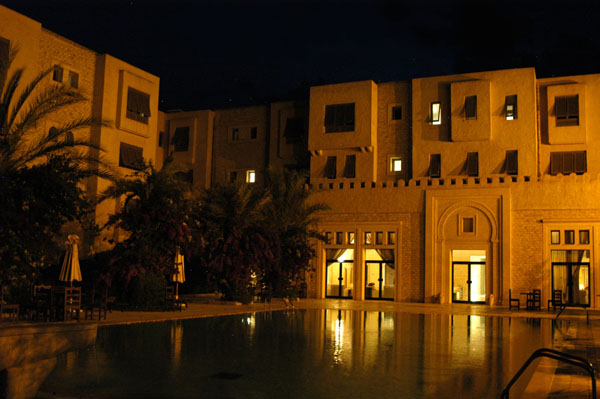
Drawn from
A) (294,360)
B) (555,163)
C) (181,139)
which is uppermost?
(181,139)

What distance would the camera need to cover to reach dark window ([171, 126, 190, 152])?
40.3 meters

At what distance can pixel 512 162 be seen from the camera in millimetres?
31719

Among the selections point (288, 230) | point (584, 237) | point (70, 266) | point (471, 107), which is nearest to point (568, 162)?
point (584, 237)

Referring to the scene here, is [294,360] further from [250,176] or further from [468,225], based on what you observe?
[250,176]

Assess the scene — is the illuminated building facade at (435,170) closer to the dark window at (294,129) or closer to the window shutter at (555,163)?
the window shutter at (555,163)

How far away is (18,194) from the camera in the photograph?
43.4 feet

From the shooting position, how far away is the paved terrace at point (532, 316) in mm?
9492

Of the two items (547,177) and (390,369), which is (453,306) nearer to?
(547,177)

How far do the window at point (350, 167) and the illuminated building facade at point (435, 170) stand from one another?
6 cm

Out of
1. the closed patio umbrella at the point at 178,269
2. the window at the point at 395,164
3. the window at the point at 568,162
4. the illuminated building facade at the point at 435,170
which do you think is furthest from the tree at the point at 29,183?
the window at the point at 568,162

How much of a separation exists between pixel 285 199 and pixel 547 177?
40.9 ft

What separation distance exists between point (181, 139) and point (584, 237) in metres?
24.2

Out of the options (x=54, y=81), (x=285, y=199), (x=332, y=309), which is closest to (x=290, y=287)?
(x=332, y=309)

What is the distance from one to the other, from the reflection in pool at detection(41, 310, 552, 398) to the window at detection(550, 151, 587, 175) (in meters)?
14.3
